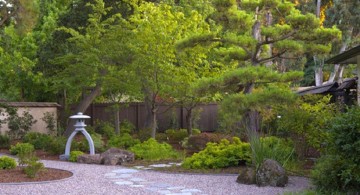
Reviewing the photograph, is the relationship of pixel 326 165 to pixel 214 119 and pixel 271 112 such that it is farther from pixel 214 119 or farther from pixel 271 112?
pixel 214 119

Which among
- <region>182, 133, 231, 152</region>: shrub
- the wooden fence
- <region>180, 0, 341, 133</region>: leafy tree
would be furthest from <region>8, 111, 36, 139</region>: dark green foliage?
<region>180, 0, 341, 133</region>: leafy tree

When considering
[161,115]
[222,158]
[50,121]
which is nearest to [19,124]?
[50,121]

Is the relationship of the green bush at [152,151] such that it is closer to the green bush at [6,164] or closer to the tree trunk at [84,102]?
the green bush at [6,164]

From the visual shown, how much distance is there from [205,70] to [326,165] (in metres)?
8.10

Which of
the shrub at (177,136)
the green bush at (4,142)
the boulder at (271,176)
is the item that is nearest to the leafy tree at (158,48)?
the shrub at (177,136)

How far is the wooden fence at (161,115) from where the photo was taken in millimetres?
23109

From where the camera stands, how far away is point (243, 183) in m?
9.32

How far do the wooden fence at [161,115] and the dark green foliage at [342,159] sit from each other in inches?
567

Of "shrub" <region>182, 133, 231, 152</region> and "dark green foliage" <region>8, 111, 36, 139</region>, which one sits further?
"dark green foliage" <region>8, 111, 36, 139</region>

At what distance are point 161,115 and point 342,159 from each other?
16297 mm

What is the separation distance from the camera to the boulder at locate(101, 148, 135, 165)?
41.5 ft

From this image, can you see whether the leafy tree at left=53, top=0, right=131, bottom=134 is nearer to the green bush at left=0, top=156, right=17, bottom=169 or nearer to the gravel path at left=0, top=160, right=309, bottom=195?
the green bush at left=0, top=156, right=17, bottom=169

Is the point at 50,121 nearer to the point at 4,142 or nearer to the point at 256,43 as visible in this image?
the point at 4,142

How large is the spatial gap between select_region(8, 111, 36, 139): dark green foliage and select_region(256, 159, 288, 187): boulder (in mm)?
12048
